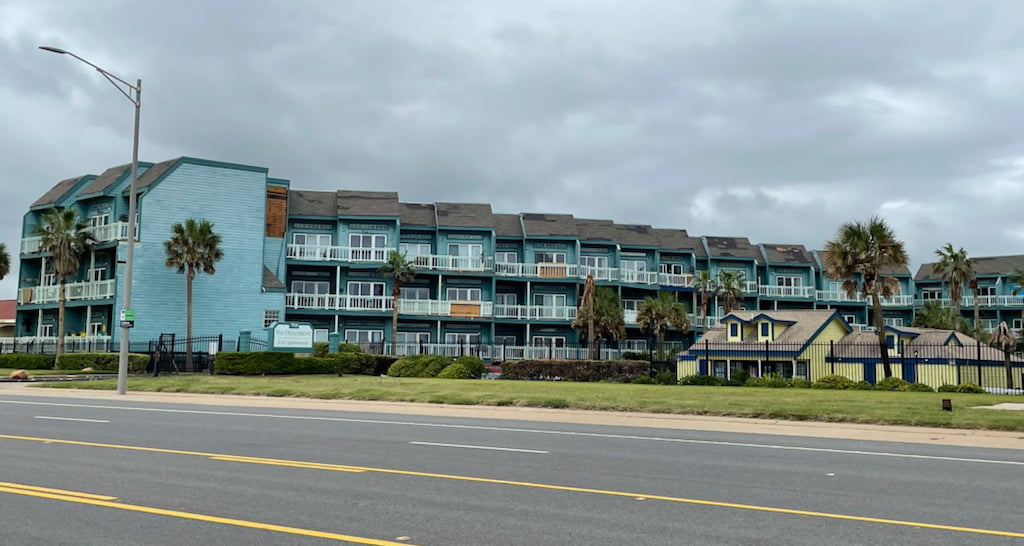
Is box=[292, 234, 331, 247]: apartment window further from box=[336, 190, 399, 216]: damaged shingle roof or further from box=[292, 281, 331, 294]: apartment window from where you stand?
box=[292, 281, 331, 294]: apartment window

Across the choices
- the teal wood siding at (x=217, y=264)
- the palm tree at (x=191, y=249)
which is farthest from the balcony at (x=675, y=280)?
the palm tree at (x=191, y=249)

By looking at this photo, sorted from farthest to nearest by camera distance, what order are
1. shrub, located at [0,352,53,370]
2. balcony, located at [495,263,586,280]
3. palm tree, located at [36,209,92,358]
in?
balcony, located at [495,263,586,280], palm tree, located at [36,209,92,358], shrub, located at [0,352,53,370]

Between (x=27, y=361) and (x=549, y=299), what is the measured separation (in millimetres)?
30199

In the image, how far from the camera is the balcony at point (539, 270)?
56875 millimetres

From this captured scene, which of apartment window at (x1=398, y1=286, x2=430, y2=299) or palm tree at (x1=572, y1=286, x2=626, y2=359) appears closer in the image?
palm tree at (x1=572, y1=286, x2=626, y2=359)

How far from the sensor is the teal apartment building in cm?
4909

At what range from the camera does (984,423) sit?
17.4 m

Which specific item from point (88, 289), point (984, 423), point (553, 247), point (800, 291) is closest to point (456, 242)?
point (553, 247)

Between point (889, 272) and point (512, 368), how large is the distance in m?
45.4

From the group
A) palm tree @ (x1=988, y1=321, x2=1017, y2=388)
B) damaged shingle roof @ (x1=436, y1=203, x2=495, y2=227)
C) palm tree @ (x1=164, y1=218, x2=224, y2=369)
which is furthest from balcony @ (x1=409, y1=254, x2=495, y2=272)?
palm tree @ (x1=988, y1=321, x2=1017, y2=388)

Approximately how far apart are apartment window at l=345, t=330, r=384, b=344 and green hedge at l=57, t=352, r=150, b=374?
15.2 metres

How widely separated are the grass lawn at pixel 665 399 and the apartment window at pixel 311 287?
2161cm

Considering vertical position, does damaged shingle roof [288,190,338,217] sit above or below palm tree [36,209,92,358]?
above

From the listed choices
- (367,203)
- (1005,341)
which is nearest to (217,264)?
(367,203)
